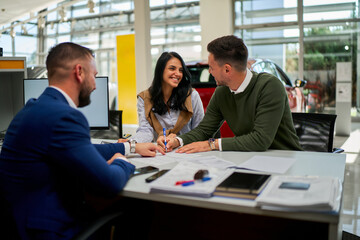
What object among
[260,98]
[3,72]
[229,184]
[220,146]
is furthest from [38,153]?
[3,72]

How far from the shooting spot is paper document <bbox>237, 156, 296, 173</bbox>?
65.7 inches

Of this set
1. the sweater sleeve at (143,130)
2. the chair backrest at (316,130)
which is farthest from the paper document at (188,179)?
the chair backrest at (316,130)

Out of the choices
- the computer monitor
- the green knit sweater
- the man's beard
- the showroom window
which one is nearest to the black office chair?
the green knit sweater

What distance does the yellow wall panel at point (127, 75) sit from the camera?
8.56 meters

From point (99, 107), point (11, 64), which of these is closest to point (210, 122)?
point (99, 107)

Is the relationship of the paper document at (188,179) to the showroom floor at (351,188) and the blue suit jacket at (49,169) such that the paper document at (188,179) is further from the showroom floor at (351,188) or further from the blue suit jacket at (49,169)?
the showroom floor at (351,188)

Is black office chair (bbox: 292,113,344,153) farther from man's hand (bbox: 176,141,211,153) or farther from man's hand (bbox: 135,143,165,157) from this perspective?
man's hand (bbox: 135,143,165,157)

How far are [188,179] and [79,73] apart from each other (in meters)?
0.63

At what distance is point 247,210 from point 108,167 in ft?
1.76

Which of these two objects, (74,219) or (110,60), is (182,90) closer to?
(74,219)

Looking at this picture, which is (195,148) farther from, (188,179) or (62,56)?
(62,56)

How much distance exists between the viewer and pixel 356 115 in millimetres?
8453

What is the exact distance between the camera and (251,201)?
1.26 meters

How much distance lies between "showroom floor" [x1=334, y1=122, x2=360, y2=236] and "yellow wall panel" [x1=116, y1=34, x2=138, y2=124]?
4.53 m
